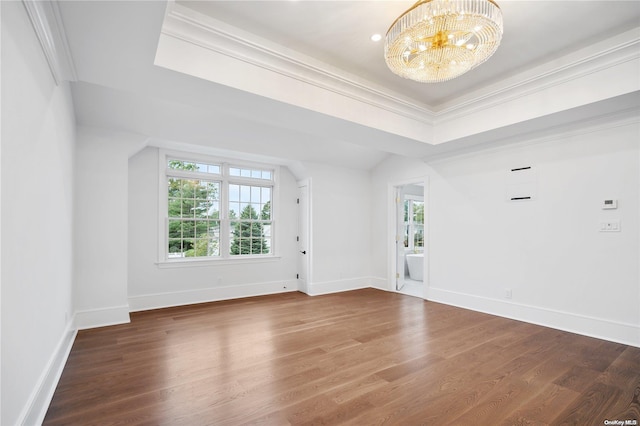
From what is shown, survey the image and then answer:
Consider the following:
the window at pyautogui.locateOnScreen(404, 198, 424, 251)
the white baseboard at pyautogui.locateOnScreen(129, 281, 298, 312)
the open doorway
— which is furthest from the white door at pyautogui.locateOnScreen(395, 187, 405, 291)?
the white baseboard at pyautogui.locateOnScreen(129, 281, 298, 312)

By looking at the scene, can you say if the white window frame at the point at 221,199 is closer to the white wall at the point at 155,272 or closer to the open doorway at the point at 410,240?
A: the white wall at the point at 155,272

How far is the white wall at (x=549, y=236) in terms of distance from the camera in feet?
11.4

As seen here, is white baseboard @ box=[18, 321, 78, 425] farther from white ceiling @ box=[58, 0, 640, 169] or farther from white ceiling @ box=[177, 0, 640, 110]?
white ceiling @ box=[177, 0, 640, 110]

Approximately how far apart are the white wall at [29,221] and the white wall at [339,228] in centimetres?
405

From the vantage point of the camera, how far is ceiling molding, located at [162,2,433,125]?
2.54 metres

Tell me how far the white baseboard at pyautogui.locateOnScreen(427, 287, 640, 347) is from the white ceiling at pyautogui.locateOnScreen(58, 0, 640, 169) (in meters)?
2.46

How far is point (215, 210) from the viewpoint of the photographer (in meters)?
5.65

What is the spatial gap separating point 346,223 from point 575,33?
4547 mm

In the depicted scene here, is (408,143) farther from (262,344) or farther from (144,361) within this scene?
(144,361)

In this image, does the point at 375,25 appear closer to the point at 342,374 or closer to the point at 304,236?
the point at 342,374

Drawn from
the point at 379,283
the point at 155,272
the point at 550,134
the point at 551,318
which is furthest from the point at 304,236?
the point at 550,134

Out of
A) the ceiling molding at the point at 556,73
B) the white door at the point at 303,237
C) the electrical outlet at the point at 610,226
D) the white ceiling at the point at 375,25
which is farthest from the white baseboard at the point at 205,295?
the electrical outlet at the point at 610,226

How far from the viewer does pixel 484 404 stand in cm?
225

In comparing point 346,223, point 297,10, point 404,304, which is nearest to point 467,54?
point 297,10
